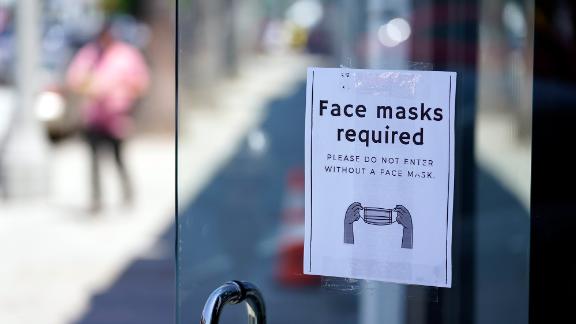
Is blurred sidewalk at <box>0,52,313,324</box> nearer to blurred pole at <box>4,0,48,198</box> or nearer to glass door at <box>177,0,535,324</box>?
blurred pole at <box>4,0,48,198</box>

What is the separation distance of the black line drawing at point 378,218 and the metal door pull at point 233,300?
0.70 ft

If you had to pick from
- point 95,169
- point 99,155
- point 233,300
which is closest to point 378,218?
point 233,300

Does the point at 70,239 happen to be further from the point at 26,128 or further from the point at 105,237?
the point at 26,128

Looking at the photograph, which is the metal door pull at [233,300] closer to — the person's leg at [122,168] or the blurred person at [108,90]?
the blurred person at [108,90]

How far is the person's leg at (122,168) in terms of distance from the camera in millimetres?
9761

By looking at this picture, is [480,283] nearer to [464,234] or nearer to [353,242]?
[464,234]

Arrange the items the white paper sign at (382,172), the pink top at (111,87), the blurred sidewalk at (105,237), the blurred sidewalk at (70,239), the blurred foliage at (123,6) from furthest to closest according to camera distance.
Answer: the blurred foliage at (123,6) < the pink top at (111,87) < the blurred sidewalk at (70,239) < the blurred sidewalk at (105,237) < the white paper sign at (382,172)

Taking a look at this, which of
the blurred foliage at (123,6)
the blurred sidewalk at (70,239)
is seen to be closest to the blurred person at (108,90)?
the blurred sidewalk at (70,239)

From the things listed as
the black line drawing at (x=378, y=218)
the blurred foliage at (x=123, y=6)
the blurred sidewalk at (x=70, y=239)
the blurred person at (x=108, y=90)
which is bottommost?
the blurred sidewalk at (x=70, y=239)

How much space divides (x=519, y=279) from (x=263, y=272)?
2.00 meters

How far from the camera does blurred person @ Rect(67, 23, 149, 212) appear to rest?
9.48 meters

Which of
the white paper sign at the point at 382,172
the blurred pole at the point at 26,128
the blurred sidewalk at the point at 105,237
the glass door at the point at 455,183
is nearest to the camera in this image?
the white paper sign at the point at 382,172

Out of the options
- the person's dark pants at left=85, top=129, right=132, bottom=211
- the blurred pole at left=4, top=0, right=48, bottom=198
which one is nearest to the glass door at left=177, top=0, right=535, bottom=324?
the person's dark pants at left=85, top=129, right=132, bottom=211

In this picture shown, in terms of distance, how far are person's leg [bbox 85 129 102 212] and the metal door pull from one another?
25.7ft
